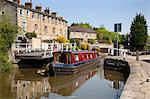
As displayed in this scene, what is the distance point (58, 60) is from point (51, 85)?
5.22 meters

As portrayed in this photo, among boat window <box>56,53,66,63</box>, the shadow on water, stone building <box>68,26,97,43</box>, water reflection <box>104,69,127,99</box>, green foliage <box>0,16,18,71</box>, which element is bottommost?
water reflection <box>104,69,127,99</box>

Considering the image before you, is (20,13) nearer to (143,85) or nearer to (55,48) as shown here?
(55,48)

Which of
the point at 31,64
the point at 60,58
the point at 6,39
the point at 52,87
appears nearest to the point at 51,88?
the point at 52,87

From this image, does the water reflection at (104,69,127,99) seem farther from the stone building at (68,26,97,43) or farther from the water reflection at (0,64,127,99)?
the stone building at (68,26,97,43)

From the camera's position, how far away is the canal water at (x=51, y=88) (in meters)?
15.5

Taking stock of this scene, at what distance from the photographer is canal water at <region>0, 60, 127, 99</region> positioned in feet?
51.0

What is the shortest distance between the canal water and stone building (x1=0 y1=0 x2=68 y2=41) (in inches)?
526

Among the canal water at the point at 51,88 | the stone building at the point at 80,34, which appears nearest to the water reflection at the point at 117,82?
the canal water at the point at 51,88

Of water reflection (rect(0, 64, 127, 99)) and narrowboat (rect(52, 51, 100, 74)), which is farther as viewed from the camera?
narrowboat (rect(52, 51, 100, 74))

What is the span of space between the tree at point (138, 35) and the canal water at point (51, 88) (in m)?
36.7

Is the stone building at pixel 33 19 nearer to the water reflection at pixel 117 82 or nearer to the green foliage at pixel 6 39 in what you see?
the green foliage at pixel 6 39

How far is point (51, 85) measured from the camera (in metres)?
19.5

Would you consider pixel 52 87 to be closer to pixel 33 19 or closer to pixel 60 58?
pixel 60 58

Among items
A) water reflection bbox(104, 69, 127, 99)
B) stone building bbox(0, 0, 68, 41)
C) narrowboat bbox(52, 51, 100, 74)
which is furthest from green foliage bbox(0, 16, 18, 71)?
water reflection bbox(104, 69, 127, 99)
